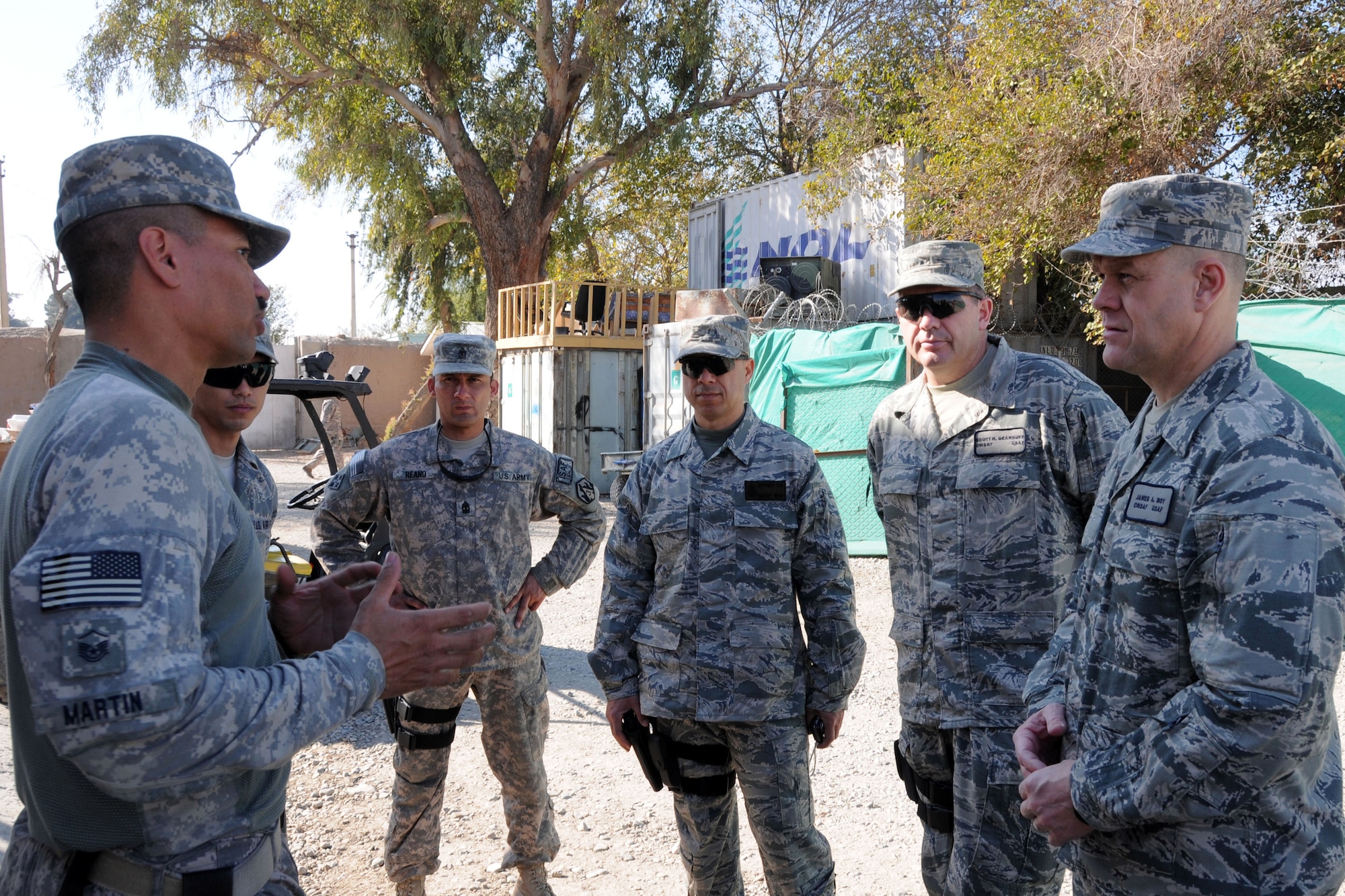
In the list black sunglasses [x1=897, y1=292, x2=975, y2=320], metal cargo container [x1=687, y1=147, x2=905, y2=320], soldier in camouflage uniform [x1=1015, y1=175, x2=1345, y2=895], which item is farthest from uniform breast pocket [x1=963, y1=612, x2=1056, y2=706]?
metal cargo container [x1=687, y1=147, x2=905, y2=320]

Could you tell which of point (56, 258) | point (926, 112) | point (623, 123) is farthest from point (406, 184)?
point (926, 112)

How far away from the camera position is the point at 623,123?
18.2 m

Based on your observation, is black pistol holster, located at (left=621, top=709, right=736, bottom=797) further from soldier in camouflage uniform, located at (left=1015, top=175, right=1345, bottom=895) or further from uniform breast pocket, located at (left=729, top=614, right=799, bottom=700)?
soldier in camouflage uniform, located at (left=1015, top=175, right=1345, bottom=895)

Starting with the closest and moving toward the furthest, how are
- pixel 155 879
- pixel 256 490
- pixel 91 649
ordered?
pixel 91 649 → pixel 155 879 → pixel 256 490

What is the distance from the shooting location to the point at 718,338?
3.16 metres

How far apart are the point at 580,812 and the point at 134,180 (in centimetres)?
348

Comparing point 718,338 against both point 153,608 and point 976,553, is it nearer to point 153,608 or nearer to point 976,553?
point 976,553

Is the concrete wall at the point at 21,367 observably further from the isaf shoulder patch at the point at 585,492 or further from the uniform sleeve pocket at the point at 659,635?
the uniform sleeve pocket at the point at 659,635

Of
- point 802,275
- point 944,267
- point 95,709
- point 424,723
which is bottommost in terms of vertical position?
point 424,723

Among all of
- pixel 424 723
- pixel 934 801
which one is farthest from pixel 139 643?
pixel 424 723

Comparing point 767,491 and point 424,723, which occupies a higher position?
point 767,491

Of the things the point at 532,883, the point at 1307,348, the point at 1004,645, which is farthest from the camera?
the point at 1307,348

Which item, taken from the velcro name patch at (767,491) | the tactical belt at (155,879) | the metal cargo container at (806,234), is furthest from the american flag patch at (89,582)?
the metal cargo container at (806,234)

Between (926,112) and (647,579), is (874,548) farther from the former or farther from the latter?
(647,579)
